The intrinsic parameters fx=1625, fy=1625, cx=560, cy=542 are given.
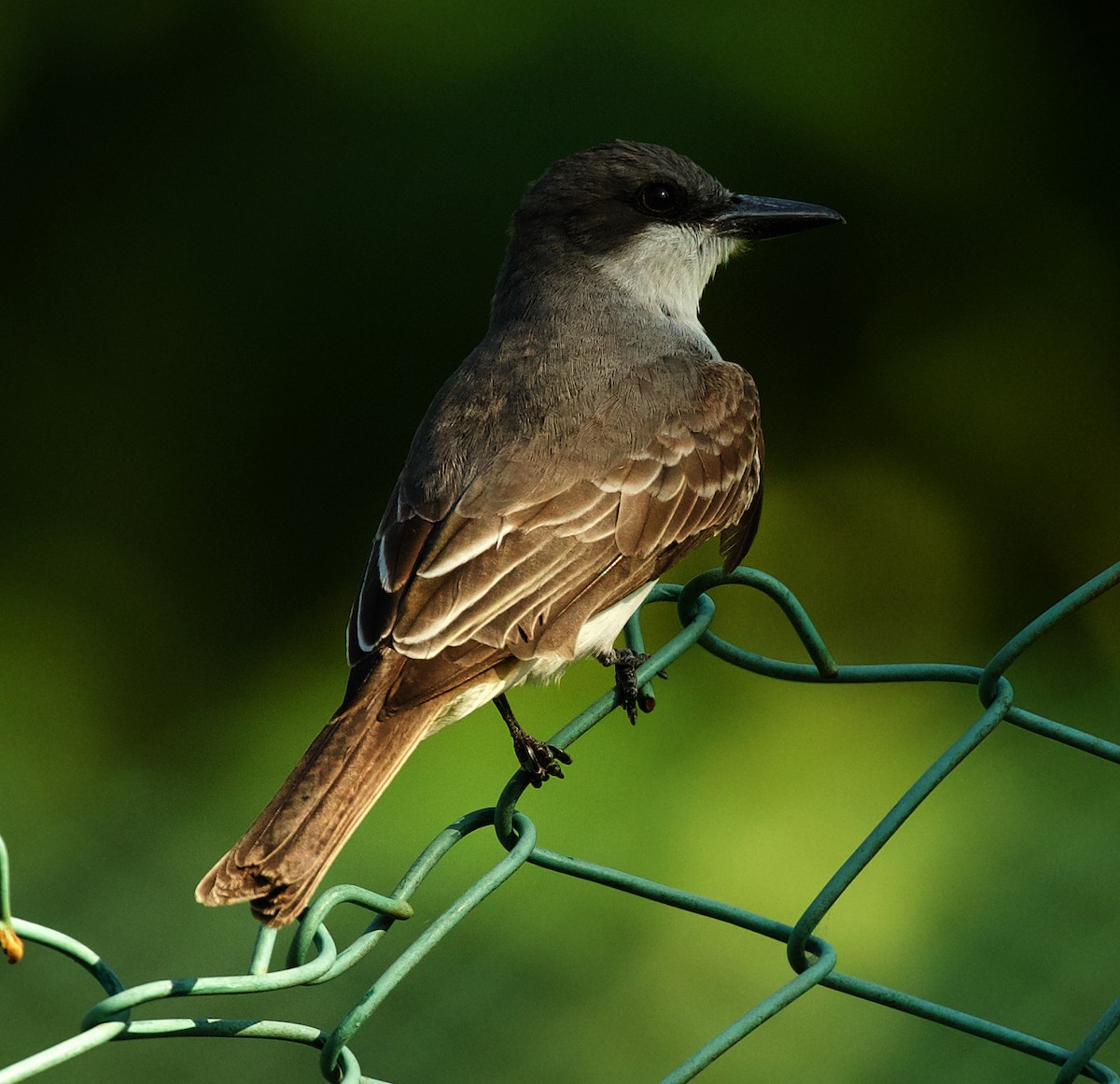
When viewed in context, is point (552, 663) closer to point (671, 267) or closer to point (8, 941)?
point (671, 267)

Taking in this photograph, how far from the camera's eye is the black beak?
3621 mm

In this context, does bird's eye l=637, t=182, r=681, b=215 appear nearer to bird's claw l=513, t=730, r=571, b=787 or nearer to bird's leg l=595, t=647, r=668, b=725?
bird's leg l=595, t=647, r=668, b=725

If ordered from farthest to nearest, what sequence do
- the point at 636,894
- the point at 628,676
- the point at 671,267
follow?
the point at 671,267
the point at 628,676
the point at 636,894

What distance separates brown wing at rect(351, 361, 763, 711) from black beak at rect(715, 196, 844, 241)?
73cm

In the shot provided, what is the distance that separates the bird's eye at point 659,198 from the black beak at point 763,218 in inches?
4.3

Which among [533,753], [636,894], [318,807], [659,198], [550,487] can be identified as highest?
[659,198]

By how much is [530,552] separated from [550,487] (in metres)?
0.14

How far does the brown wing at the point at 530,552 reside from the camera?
2.53 meters

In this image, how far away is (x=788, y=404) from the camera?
13.1 ft

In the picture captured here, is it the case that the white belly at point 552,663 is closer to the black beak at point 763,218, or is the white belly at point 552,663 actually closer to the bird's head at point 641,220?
the bird's head at point 641,220

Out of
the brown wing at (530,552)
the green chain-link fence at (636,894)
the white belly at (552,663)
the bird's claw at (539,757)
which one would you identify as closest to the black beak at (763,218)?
the brown wing at (530,552)

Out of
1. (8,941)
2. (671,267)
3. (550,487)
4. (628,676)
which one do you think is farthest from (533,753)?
(8,941)

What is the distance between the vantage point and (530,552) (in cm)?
267

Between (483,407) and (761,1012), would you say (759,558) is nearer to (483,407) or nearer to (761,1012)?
(483,407)
